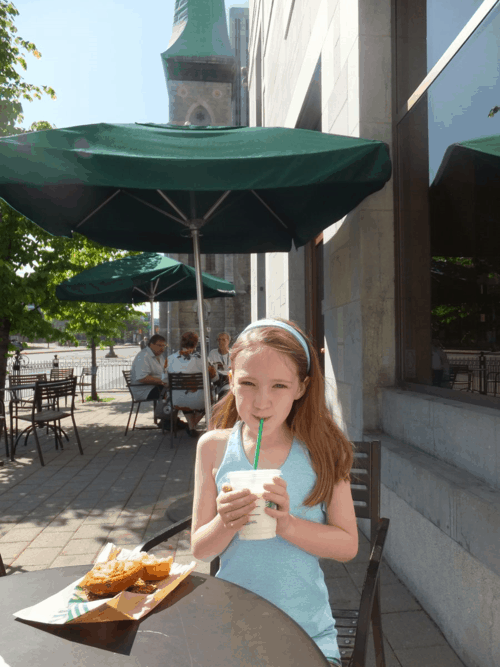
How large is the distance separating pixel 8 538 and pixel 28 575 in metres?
2.97

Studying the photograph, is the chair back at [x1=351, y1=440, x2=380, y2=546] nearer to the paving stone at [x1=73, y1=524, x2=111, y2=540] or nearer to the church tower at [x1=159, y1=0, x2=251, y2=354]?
the paving stone at [x1=73, y1=524, x2=111, y2=540]

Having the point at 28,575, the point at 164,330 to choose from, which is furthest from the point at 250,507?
the point at 164,330

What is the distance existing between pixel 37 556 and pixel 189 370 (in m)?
4.15

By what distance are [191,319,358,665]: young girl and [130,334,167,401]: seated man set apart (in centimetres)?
671

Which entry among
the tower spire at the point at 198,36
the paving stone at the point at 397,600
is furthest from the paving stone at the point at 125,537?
the tower spire at the point at 198,36

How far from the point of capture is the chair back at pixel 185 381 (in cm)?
724

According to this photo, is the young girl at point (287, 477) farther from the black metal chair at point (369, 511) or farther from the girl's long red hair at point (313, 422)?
the black metal chair at point (369, 511)

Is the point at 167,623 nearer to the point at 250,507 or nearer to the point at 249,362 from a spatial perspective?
the point at 250,507

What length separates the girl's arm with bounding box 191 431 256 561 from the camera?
1.14 meters

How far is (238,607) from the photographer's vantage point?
4.17 feet

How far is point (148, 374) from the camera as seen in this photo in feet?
27.3

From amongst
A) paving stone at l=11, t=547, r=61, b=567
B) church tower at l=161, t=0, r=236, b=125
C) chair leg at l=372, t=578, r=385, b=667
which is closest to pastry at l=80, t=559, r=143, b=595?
chair leg at l=372, t=578, r=385, b=667

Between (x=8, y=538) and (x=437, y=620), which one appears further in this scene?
(x=8, y=538)

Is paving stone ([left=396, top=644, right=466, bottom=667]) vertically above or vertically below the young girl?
below
